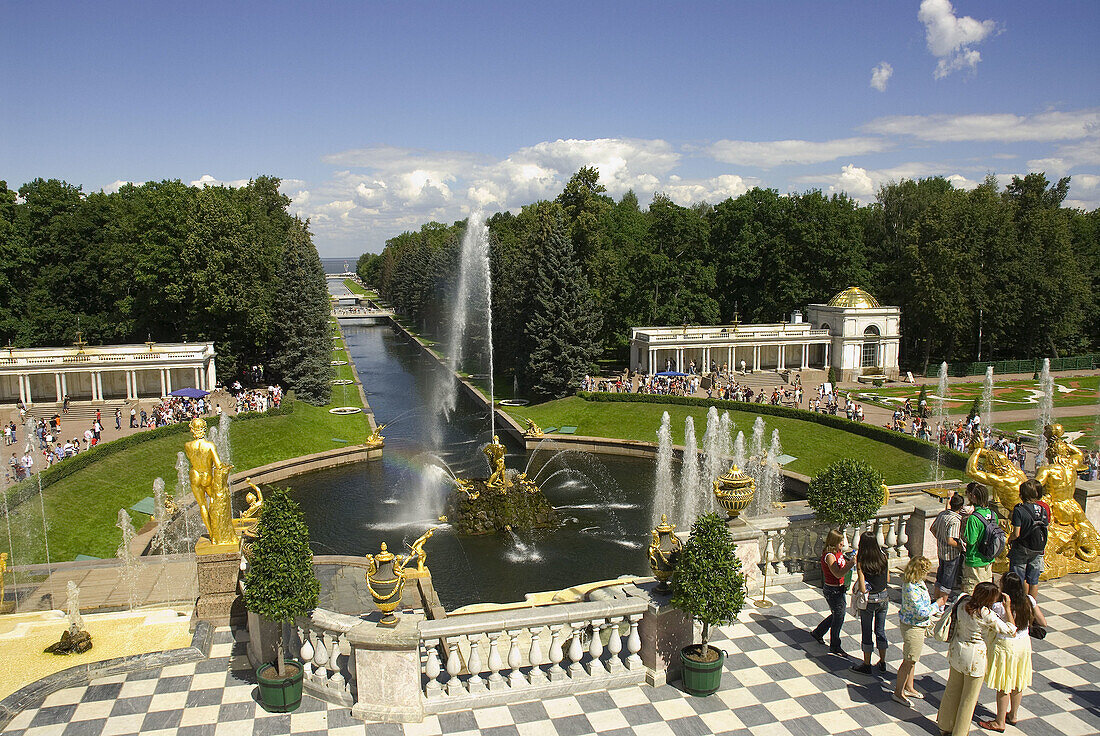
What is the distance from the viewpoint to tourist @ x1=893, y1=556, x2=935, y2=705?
30.2 ft

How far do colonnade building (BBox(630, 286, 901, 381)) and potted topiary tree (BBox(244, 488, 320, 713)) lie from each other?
46730 mm

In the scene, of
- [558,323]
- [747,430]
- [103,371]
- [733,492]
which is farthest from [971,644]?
[103,371]

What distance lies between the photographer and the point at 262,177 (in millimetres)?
74125

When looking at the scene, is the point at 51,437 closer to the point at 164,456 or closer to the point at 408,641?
the point at 164,456

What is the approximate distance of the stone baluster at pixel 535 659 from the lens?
381 inches

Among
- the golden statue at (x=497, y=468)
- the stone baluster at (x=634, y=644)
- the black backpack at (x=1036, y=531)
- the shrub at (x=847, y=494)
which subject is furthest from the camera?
the golden statue at (x=497, y=468)

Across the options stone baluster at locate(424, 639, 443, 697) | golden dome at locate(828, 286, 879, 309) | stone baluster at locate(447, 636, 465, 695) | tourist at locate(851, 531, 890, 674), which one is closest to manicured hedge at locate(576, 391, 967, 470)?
golden dome at locate(828, 286, 879, 309)

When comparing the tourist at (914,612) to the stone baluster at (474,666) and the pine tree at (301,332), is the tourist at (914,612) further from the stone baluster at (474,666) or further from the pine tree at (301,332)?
the pine tree at (301,332)

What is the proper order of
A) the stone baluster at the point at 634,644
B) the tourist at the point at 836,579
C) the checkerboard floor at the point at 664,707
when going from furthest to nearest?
the tourist at the point at 836,579 → the stone baluster at the point at 634,644 → the checkerboard floor at the point at 664,707

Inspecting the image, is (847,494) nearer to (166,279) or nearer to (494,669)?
(494,669)

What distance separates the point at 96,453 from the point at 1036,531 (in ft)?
101

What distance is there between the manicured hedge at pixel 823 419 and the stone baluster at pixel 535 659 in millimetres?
24638

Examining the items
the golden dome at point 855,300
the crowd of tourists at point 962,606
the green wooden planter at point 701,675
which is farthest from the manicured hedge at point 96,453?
the golden dome at point 855,300

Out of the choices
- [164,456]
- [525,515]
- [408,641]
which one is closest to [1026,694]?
[408,641]
